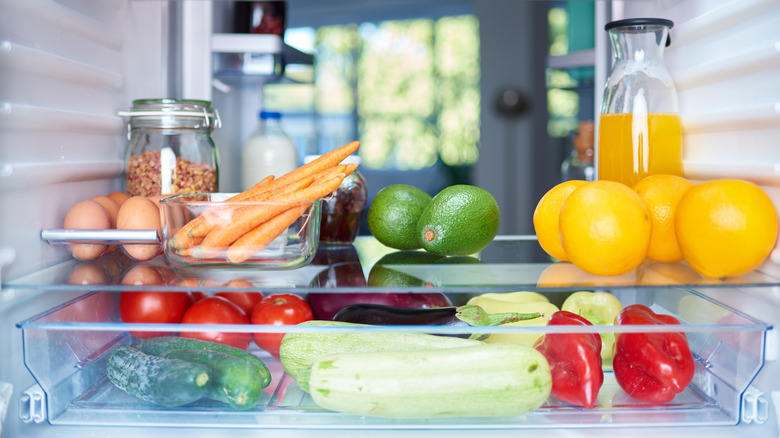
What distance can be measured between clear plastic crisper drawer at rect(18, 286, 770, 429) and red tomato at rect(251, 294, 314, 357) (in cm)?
9

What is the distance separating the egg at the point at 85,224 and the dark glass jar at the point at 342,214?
1.09 feet

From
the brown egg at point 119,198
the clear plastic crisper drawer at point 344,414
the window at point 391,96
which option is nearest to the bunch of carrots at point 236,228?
the clear plastic crisper drawer at point 344,414

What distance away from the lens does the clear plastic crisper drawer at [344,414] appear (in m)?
0.70

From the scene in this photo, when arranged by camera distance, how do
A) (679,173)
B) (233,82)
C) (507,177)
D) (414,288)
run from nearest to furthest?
1. (414,288)
2. (679,173)
3. (233,82)
4. (507,177)

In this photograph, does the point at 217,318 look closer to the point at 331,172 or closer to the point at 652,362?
the point at 331,172

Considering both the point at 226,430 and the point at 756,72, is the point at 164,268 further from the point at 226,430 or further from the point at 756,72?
the point at 756,72

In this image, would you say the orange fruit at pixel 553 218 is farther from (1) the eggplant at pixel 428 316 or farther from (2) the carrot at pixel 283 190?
(2) the carrot at pixel 283 190

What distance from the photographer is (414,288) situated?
0.67 m

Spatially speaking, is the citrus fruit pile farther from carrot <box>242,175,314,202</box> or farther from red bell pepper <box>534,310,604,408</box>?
carrot <box>242,175,314,202</box>

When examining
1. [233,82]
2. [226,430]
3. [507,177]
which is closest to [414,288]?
[226,430]

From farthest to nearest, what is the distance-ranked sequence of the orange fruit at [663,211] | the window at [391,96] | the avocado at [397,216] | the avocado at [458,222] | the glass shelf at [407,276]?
the window at [391,96]
the avocado at [397,216]
the avocado at [458,222]
the orange fruit at [663,211]
the glass shelf at [407,276]

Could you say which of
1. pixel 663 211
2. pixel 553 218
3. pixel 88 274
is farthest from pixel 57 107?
pixel 663 211

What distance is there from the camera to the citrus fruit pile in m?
0.70

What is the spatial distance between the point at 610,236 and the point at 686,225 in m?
0.09
